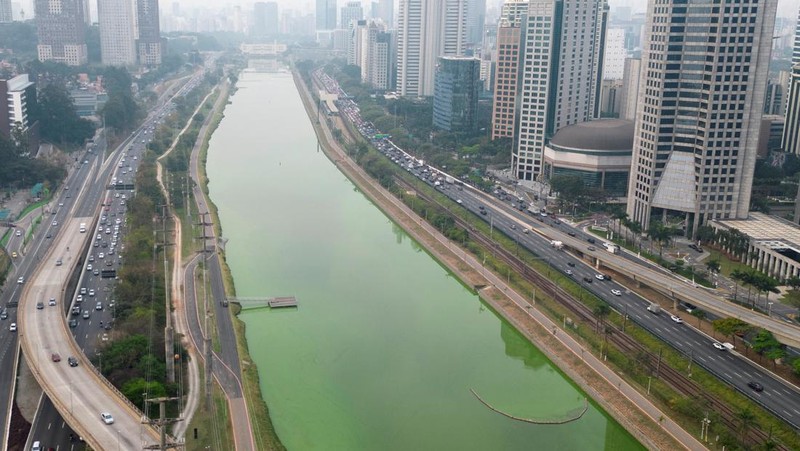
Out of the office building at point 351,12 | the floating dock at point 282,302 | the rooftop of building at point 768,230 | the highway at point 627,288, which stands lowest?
the floating dock at point 282,302

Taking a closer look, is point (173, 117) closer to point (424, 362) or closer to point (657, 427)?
point (424, 362)

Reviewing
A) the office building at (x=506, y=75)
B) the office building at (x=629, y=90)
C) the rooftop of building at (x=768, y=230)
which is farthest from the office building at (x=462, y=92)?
the rooftop of building at (x=768, y=230)

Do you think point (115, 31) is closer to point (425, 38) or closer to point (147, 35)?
point (147, 35)

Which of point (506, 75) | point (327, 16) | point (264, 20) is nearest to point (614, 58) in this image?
point (506, 75)

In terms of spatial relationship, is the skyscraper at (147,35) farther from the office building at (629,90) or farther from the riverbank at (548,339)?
the riverbank at (548,339)

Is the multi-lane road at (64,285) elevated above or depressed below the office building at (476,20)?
below

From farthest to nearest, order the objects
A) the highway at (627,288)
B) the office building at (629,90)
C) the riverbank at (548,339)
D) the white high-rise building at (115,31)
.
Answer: the white high-rise building at (115,31), the office building at (629,90), the highway at (627,288), the riverbank at (548,339)

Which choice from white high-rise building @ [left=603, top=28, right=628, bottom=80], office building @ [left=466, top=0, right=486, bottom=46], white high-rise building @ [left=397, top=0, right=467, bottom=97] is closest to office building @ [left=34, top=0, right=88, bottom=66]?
white high-rise building @ [left=397, top=0, right=467, bottom=97]
